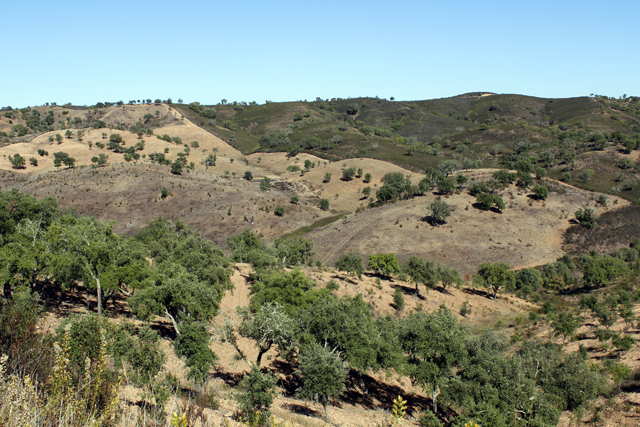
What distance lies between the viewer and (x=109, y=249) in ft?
99.1

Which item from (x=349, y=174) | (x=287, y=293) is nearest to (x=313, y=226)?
(x=349, y=174)

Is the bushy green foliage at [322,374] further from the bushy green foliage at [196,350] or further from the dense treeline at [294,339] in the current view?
the bushy green foliage at [196,350]

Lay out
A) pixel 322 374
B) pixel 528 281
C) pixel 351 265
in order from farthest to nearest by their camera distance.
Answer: pixel 528 281 < pixel 351 265 < pixel 322 374

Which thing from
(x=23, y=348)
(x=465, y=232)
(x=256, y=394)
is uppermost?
(x=23, y=348)

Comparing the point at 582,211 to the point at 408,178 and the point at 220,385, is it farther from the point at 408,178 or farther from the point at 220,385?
the point at 220,385

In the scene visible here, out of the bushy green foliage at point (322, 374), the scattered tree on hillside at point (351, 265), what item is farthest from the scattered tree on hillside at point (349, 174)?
the bushy green foliage at point (322, 374)

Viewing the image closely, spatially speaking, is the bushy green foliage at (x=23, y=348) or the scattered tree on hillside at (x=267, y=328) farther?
the scattered tree on hillside at (x=267, y=328)

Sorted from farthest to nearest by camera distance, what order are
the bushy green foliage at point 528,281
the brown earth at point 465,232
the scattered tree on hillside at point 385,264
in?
1. the brown earth at point 465,232
2. the bushy green foliage at point 528,281
3. the scattered tree on hillside at point 385,264

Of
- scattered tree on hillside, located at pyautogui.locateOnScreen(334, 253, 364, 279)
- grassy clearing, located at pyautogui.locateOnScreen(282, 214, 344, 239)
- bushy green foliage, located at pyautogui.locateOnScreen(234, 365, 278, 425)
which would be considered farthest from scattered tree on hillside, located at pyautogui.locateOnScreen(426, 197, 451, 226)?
bushy green foliage, located at pyautogui.locateOnScreen(234, 365, 278, 425)

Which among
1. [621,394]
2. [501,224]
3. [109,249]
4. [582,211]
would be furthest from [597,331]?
[582,211]

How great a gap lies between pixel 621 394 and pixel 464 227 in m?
62.2

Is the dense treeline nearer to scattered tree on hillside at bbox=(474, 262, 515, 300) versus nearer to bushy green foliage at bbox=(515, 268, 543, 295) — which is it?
scattered tree on hillside at bbox=(474, 262, 515, 300)

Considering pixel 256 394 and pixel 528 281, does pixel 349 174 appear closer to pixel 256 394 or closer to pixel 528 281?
pixel 528 281

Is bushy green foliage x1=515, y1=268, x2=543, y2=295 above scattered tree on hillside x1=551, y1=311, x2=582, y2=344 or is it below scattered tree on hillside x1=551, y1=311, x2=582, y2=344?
below
